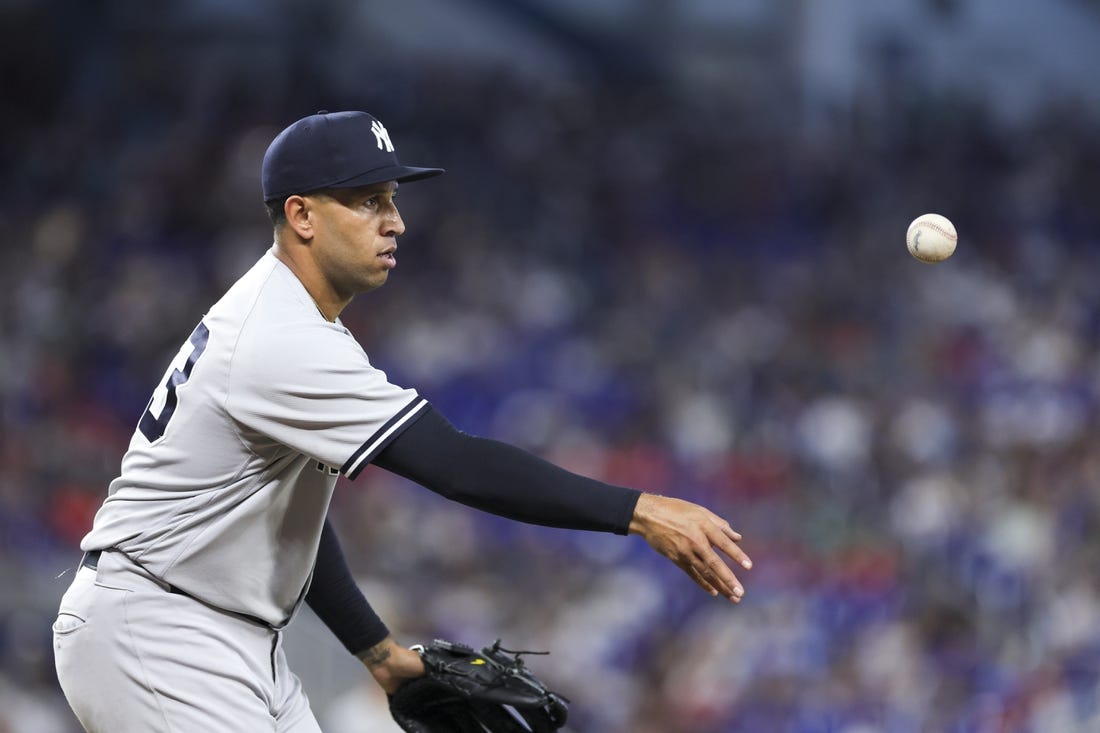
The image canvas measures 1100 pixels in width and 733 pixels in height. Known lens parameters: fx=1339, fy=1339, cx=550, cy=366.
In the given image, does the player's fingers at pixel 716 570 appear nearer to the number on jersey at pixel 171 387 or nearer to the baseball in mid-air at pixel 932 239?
the number on jersey at pixel 171 387

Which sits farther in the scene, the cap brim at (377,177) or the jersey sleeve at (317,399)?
the cap brim at (377,177)

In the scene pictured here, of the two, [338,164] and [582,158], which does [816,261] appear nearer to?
[582,158]

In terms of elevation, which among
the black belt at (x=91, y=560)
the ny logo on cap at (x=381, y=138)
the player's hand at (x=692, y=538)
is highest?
the ny logo on cap at (x=381, y=138)

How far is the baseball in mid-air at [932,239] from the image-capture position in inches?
180

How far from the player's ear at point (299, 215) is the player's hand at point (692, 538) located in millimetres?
925

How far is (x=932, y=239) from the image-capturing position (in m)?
A: 4.58

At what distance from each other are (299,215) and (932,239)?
2.54 m

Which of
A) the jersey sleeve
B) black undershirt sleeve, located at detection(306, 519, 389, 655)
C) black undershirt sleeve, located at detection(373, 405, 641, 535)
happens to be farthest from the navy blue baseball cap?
black undershirt sleeve, located at detection(306, 519, 389, 655)

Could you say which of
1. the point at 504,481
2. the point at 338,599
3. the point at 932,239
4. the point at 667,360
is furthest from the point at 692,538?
the point at 667,360

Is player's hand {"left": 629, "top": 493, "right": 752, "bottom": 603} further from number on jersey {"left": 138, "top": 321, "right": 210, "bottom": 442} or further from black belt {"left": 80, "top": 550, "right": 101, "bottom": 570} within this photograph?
black belt {"left": 80, "top": 550, "right": 101, "bottom": 570}

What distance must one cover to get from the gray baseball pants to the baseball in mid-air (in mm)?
2810

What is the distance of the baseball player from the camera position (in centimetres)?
258

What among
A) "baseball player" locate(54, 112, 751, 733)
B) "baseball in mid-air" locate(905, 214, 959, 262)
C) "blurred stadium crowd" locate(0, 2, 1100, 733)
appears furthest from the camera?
"blurred stadium crowd" locate(0, 2, 1100, 733)

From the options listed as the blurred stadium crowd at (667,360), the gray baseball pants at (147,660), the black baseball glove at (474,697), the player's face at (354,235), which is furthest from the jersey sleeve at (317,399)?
the blurred stadium crowd at (667,360)
